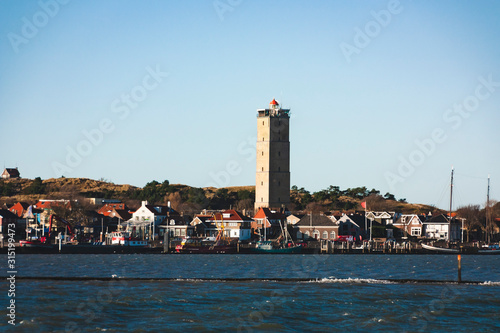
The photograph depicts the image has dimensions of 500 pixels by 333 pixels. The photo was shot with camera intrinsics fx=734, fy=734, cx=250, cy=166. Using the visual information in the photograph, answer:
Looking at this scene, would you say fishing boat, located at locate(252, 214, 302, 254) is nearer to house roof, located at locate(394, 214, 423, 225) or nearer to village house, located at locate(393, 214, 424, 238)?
village house, located at locate(393, 214, 424, 238)

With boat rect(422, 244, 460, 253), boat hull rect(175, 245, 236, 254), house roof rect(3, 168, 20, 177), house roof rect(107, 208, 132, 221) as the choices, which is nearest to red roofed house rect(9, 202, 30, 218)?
house roof rect(107, 208, 132, 221)

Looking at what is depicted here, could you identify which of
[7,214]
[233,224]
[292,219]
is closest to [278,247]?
[233,224]

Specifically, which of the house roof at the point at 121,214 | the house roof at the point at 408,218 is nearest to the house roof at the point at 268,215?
the house roof at the point at 121,214

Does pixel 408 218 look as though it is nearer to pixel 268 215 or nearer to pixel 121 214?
pixel 268 215

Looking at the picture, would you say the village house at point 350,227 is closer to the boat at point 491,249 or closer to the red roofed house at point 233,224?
the red roofed house at point 233,224

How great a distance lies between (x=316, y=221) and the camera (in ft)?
338

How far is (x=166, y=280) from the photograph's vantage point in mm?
48188

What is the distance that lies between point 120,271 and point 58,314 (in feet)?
72.9

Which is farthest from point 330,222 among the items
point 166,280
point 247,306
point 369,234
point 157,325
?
point 157,325

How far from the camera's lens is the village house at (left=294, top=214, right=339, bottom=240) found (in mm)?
101625

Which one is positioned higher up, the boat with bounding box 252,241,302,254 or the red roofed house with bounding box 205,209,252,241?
the red roofed house with bounding box 205,209,252,241

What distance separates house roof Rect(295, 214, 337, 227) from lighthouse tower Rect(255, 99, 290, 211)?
16516mm

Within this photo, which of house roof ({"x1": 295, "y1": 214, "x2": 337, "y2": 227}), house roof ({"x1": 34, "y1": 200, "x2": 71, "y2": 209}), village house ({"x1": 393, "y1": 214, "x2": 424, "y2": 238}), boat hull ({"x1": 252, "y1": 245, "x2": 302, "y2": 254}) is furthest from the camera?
village house ({"x1": 393, "y1": 214, "x2": 424, "y2": 238})

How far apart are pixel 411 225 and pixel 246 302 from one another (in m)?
79.0
